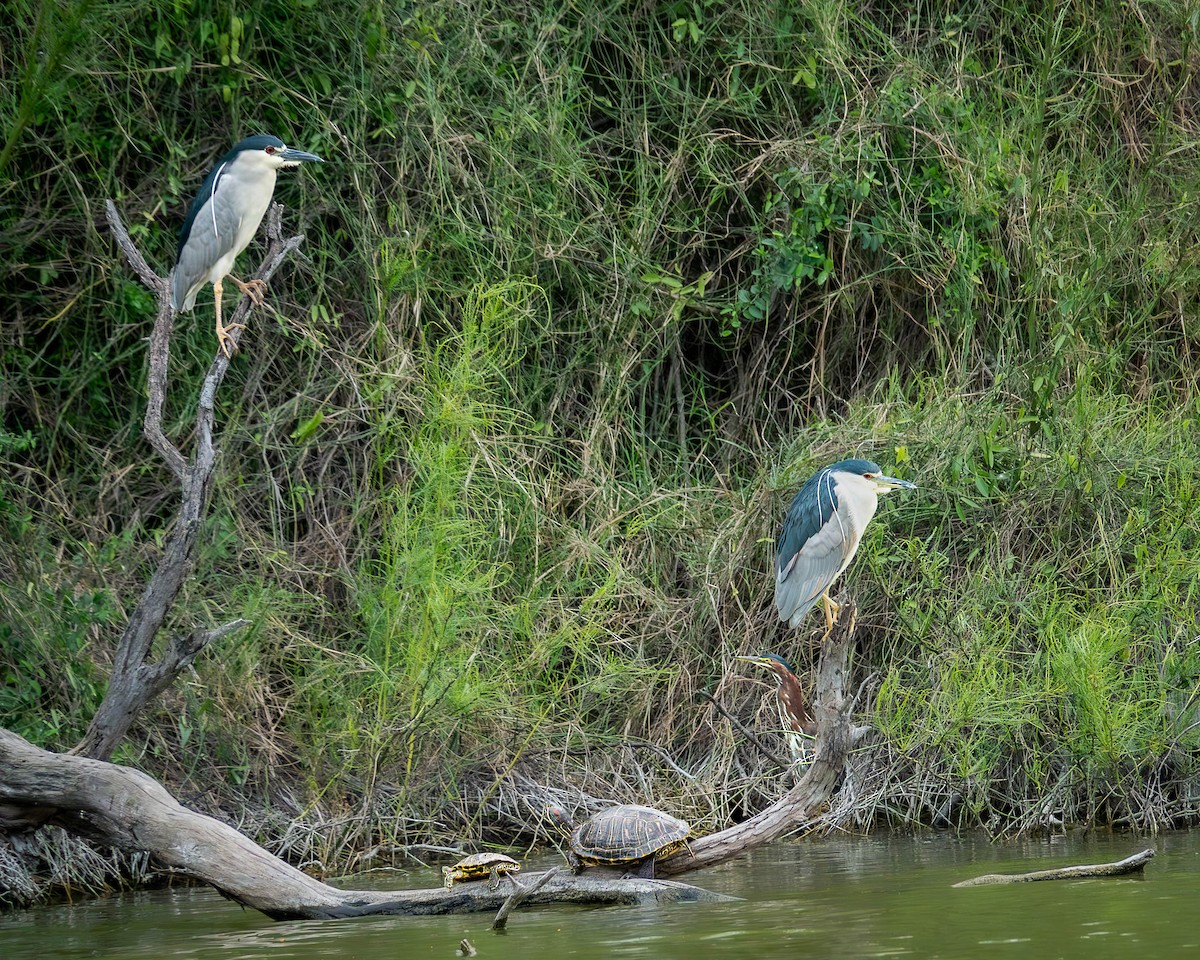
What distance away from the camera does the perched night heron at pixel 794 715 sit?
6.30 metres

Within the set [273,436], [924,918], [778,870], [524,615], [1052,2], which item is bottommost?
[778,870]

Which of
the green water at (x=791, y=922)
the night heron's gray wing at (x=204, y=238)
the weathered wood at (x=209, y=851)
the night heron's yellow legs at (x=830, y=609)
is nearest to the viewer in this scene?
the green water at (x=791, y=922)

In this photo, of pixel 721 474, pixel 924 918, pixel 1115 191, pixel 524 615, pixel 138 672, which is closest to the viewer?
pixel 924 918

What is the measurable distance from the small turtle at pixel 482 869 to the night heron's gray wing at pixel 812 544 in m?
2.08

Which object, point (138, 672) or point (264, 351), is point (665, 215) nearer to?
point (264, 351)

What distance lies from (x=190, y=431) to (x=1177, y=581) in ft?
15.8

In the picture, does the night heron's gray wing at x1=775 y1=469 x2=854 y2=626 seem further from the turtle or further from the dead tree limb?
the dead tree limb

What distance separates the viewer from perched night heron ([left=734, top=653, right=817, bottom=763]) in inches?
248

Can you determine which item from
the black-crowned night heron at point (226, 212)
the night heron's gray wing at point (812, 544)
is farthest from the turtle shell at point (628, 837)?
the black-crowned night heron at point (226, 212)

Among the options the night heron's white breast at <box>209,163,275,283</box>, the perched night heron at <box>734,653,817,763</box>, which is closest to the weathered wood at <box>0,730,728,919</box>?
the perched night heron at <box>734,653,817,763</box>

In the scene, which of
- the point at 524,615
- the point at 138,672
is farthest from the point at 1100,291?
the point at 138,672

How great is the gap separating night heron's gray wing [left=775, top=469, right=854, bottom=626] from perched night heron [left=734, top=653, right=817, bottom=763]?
0.33 metres

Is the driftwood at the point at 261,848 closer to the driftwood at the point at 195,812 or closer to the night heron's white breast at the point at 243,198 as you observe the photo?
the driftwood at the point at 195,812

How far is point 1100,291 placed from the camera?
302 inches
